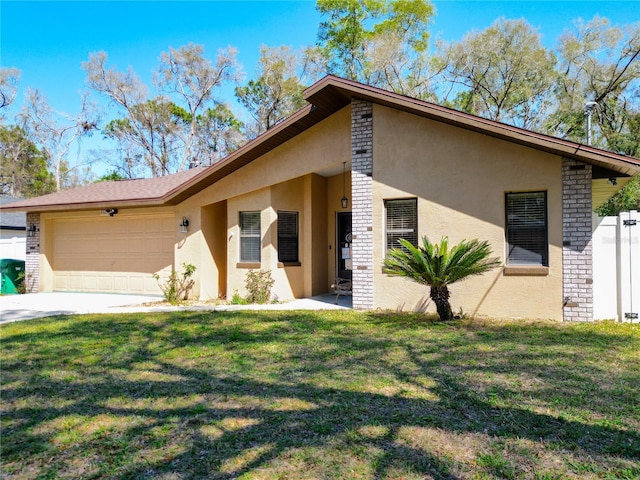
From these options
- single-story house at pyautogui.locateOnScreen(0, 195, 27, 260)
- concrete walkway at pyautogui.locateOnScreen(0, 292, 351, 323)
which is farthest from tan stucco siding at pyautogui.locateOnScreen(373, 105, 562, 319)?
single-story house at pyautogui.locateOnScreen(0, 195, 27, 260)

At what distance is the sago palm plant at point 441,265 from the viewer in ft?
24.2

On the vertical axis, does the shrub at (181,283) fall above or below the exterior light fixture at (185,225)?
below

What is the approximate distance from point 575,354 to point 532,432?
2.69 meters

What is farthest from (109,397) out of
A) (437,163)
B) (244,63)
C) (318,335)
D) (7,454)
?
(244,63)

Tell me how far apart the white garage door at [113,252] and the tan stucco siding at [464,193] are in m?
6.81

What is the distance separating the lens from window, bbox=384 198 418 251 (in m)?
8.80

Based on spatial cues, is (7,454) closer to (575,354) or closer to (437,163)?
(575,354)

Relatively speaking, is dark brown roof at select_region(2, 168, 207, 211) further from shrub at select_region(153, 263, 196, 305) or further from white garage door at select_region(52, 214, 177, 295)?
shrub at select_region(153, 263, 196, 305)

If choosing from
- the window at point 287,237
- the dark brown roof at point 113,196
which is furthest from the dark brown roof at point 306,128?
the window at point 287,237

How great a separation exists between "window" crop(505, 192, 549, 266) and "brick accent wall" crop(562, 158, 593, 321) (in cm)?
34

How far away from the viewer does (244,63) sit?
30000 millimetres

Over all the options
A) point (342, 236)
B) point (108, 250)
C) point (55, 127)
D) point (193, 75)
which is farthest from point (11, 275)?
point (55, 127)

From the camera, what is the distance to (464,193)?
829 centimetres

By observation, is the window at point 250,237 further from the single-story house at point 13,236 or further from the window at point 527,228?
the single-story house at point 13,236
